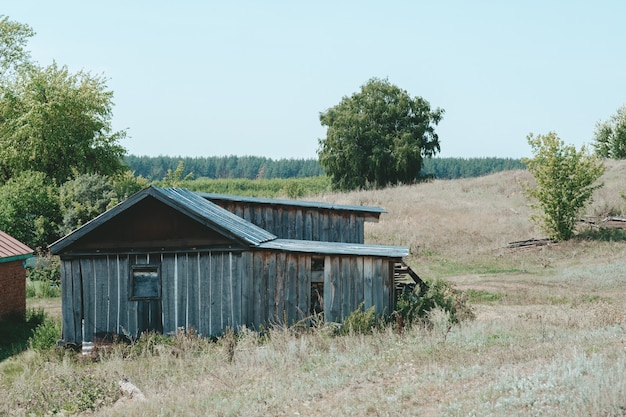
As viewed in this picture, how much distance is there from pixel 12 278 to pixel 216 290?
796 cm

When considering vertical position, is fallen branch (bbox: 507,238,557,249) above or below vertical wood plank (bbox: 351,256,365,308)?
below

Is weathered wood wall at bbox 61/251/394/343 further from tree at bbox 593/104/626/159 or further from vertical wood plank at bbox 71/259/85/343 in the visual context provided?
tree at bbox 593/104/626/159

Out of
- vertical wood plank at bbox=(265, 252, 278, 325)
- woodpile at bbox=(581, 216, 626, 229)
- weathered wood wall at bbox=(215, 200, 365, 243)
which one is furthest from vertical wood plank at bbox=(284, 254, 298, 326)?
woodpile at bbox=(581, 216, 626, 229)

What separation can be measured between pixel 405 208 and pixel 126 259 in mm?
29589

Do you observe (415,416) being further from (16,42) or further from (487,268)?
(16,42)

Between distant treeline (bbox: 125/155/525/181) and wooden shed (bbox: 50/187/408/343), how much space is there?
431 ft

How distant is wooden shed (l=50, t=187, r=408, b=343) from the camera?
58.9 ft

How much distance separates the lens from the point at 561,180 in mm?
36156

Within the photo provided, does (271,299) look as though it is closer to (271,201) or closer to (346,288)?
(346,288)

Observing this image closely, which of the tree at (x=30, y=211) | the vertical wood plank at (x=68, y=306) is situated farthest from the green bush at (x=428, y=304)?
the tree at (x=30, y=211)

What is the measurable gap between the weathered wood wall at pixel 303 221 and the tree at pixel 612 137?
49.7 meters

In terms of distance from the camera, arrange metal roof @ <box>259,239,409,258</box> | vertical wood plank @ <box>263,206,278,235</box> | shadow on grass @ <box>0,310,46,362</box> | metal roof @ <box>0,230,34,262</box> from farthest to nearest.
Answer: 1. vertical wood plank @ <box>263,206,278,235</box>
2. metal roof @ <box>0,230,34,262</box>
3. shadow on grass @ <box>0,310,46,362</box>
4. metal roof @ <box>259,239,409,258</box>

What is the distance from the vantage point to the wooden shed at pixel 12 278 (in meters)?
21.5

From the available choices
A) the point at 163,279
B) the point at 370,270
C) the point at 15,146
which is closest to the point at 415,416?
the point at 370,270
